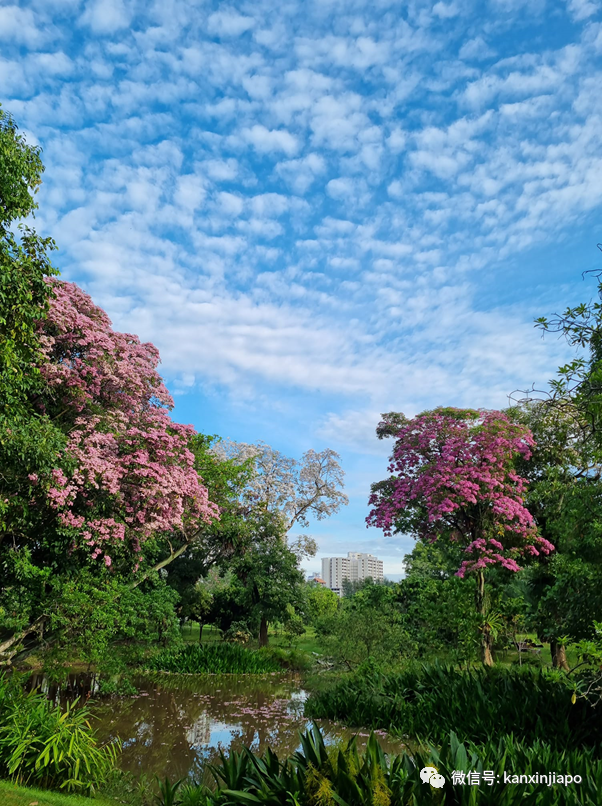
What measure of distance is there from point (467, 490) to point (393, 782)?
35.3 ft

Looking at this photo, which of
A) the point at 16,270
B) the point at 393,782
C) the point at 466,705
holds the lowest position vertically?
the point at 466,705

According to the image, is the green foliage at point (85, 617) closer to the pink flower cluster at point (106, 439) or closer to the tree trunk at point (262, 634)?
the pink flower cluster at point (106, 439)

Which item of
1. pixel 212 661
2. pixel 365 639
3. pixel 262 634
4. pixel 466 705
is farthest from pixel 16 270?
pixel 262 634

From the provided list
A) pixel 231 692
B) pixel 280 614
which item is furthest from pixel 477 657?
pixel 280 614

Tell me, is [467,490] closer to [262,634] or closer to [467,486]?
[467,486]

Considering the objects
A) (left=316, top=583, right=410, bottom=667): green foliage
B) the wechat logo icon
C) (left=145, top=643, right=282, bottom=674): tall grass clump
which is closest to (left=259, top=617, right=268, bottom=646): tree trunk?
(left=145, top=643, right=282, bottom=674): tall grass clump

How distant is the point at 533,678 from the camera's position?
9.62m

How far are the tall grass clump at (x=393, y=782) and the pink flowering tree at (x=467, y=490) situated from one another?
9.50 m

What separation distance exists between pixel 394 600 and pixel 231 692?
9.26 metres

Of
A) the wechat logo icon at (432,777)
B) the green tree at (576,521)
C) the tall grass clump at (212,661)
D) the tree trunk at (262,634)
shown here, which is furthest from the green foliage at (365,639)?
the wechat logo icon at (432,777)

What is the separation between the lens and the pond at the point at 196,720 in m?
9.63

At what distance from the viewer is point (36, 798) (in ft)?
19.2

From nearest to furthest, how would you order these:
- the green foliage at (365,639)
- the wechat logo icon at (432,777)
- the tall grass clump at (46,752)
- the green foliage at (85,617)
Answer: the wechat logo icon at (432,777) < the tall grass clump at (46,752) < the green foliage at (85,617) < the green foliage at (365,639)

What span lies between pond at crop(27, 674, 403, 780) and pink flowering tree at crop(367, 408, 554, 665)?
602 centimetres
